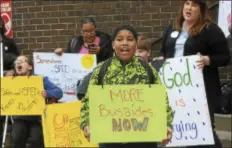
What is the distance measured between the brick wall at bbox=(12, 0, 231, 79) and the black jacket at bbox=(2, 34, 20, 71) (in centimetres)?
103

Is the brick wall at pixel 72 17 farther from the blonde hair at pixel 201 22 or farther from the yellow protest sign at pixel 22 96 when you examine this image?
the blonde hair at pixel 201 22

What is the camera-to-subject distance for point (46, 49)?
8.70 meters

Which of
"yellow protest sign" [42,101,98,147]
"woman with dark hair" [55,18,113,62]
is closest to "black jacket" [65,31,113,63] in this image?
"woman with dark hair" [55,18,113,62]

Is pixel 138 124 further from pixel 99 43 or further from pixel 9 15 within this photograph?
pixel 9 15

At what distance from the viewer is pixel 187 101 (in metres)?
4.81

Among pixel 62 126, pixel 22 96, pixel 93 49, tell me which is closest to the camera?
pixel 62 126

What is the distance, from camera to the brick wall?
324 inches

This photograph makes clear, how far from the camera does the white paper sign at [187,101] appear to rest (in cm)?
467

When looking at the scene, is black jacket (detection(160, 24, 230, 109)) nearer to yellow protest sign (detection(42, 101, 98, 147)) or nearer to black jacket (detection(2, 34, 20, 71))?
yellow protest sign (detection(42, 101, 98, 147))

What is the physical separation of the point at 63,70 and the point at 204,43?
9.03 ft

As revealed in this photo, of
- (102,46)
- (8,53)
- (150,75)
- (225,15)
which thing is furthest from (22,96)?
(150,75)

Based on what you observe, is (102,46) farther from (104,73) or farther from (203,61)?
(104,73)

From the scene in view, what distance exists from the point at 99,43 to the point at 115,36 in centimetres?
292

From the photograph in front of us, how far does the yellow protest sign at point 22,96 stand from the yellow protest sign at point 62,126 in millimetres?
295
